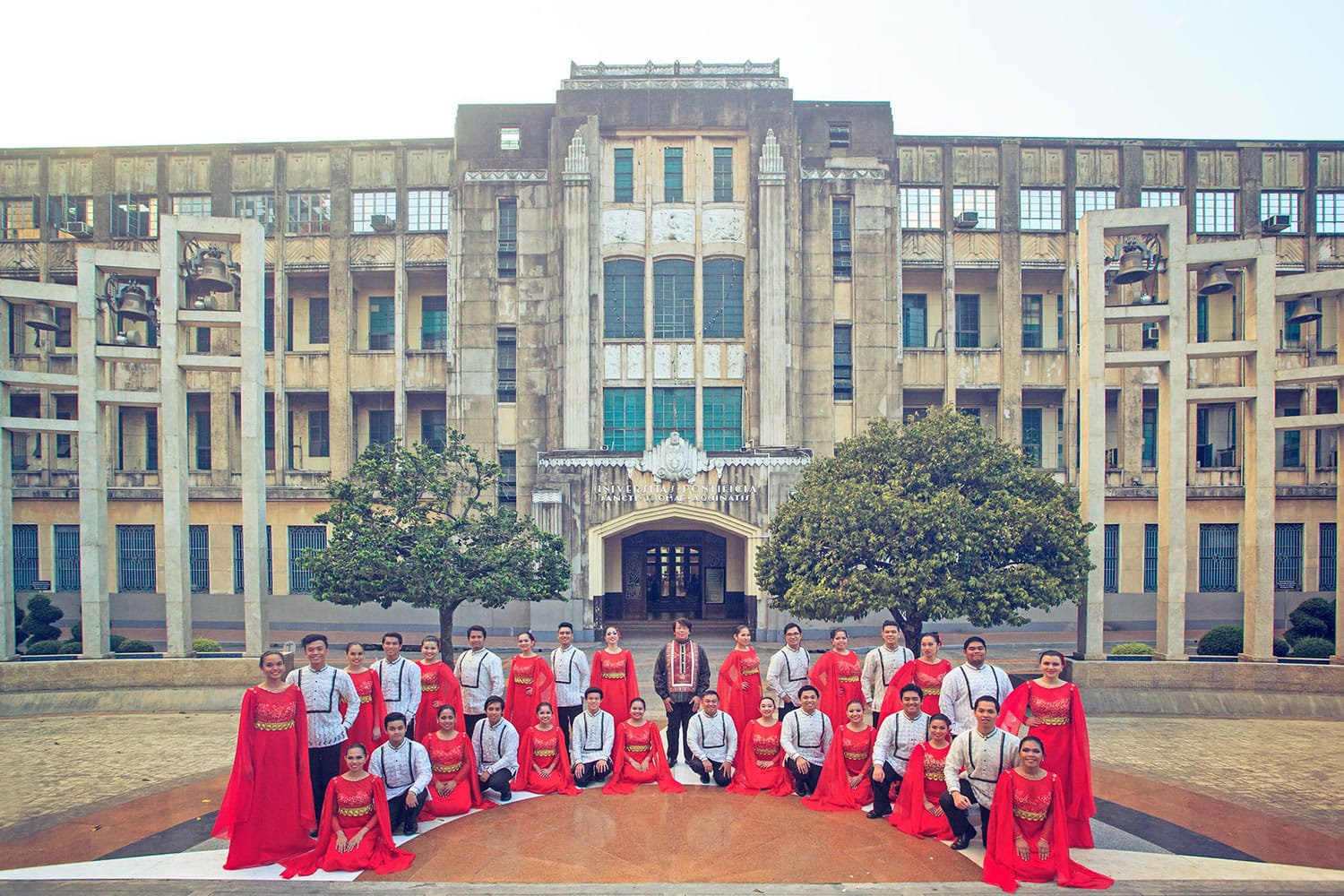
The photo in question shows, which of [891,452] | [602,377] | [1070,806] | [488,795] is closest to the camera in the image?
[1070,806]

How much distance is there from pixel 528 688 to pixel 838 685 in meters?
4.25

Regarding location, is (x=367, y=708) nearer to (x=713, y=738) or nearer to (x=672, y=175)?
(x=713, y=738)

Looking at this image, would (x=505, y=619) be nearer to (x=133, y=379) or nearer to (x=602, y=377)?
(x=602, y=377)

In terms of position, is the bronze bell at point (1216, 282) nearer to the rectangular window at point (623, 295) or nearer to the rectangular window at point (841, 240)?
the rectangular window at point (841, 240)

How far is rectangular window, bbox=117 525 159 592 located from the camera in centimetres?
3031

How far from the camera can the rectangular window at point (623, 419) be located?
28062 millimetres

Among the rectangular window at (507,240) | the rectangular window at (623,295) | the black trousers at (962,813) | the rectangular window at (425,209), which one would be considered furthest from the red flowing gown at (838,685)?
the rectangular window at (425,209)

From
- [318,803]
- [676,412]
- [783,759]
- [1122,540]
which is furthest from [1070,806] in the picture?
[1122,540]

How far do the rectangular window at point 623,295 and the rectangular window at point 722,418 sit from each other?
10.1ft

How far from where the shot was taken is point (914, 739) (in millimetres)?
9922

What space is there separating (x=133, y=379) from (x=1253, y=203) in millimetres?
39782

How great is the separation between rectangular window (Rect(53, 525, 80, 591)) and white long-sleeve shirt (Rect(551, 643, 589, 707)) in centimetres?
2663

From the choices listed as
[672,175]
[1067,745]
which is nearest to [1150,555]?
[672,175]

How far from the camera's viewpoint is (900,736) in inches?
392
